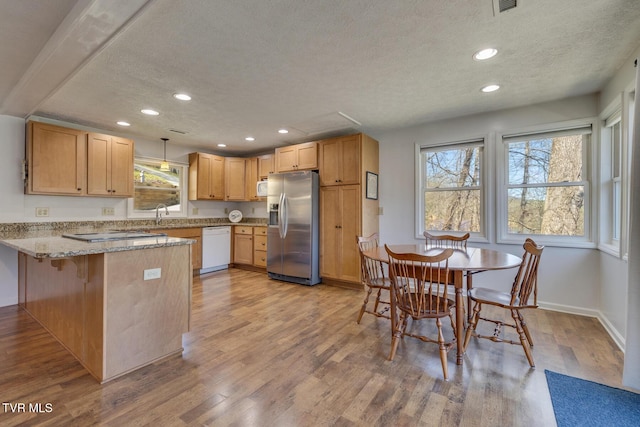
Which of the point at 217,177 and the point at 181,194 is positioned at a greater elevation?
the point at 217,177

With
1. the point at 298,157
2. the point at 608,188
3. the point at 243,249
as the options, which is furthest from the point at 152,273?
the point at 608,188

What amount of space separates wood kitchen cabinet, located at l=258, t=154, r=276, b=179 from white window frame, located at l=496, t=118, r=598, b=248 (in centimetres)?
361

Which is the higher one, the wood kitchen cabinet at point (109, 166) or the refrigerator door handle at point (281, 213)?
the wood kitchen cabinet at point (109, 166)

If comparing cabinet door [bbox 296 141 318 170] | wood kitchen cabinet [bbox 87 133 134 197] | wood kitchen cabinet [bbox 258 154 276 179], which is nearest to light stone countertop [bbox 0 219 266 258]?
wood kitchen cabinet [bbox 87 133 134 197]

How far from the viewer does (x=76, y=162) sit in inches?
146

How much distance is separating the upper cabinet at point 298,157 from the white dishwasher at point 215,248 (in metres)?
1.62

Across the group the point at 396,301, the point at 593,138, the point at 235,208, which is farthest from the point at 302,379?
the point at 235,208

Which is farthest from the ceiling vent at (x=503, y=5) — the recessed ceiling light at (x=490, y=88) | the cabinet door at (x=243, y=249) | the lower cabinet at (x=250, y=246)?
the cabinet door at (x=243, y=249)

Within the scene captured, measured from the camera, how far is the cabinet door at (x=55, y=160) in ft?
11.2

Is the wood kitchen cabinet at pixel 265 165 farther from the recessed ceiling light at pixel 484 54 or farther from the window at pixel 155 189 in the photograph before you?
the recessed ceiling light at pixel 484 54

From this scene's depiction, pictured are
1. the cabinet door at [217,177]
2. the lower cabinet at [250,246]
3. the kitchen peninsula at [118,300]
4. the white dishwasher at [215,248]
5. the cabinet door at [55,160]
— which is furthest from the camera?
the cabinet door at [217,177]

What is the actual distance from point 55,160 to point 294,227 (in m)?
3.17

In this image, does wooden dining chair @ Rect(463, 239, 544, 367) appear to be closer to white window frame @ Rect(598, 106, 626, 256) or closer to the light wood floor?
the light wood floor

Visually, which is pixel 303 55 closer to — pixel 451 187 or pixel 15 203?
pixel 451 187
